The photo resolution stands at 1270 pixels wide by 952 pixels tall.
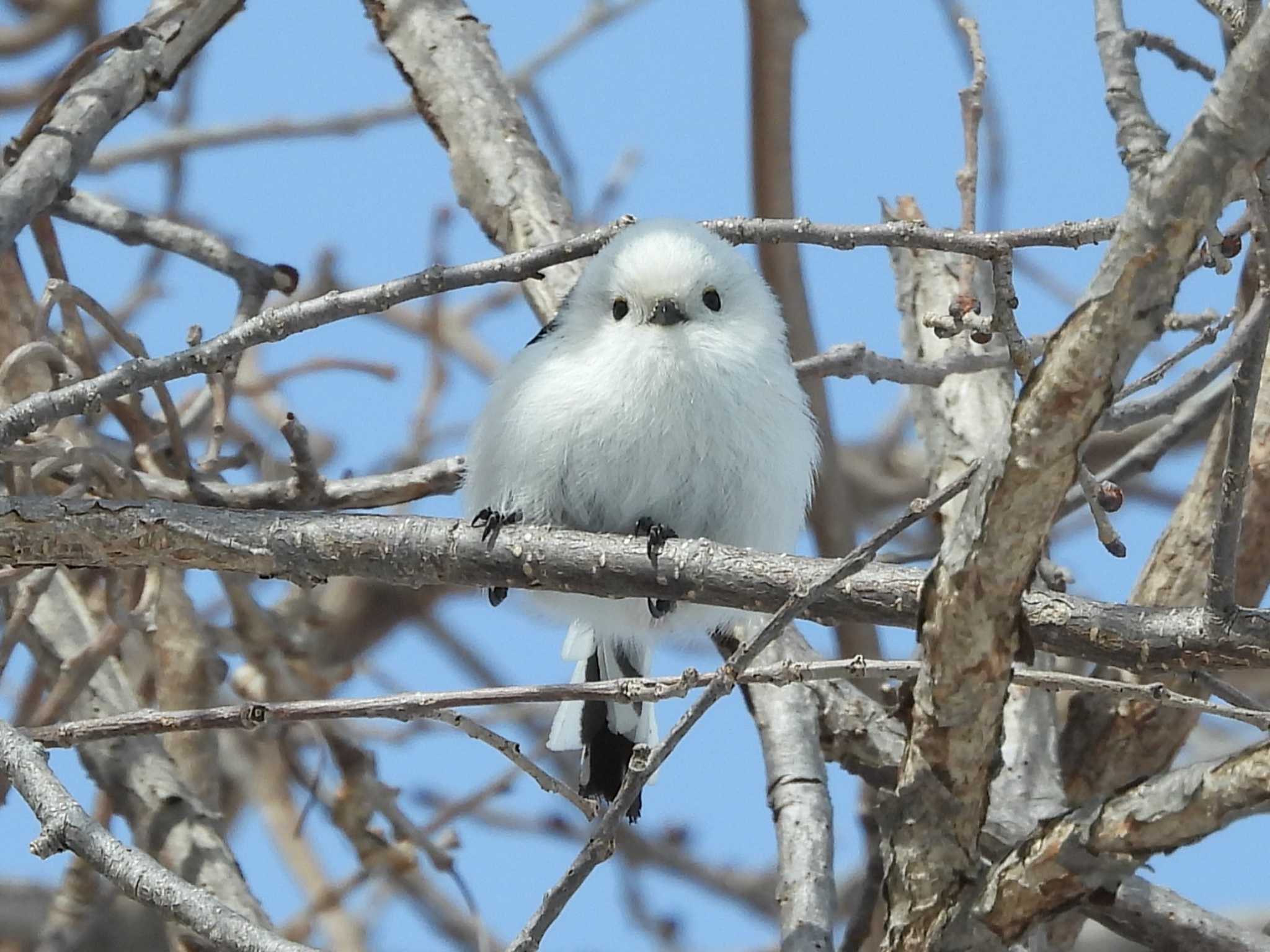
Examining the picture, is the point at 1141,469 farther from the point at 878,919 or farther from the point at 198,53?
the point at 198,53

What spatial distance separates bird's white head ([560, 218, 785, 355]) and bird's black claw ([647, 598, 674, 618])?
442 millimetres

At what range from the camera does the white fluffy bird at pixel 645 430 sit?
9.02ft

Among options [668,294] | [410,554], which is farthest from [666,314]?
[410,554]

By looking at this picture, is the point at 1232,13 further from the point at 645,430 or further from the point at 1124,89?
the point at 645,430

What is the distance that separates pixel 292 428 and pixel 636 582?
75 cm

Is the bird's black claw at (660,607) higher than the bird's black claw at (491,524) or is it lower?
higher

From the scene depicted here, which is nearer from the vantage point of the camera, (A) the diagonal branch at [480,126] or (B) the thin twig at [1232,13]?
(B) the thin twig at [1232,13]

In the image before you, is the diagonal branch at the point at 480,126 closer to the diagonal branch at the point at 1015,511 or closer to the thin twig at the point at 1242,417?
the diagonal branch at the point at 1015,511

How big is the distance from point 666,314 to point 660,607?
515 millimetres

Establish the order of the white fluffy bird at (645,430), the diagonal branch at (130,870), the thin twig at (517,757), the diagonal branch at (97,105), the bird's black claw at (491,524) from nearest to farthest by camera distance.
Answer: the diagonal branch at (130,870), the thin twig at (517,757), the bird's black claw at (491,524), the white fluffy bird at (645,430), the diagonal branch at (97,105)

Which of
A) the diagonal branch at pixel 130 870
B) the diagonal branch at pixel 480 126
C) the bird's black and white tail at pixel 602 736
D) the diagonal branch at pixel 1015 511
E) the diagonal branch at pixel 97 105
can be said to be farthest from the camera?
the diagonal branch at pixel 480 126

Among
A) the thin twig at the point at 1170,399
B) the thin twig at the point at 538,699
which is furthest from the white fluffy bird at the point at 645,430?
the thin twig at the point at 538,699

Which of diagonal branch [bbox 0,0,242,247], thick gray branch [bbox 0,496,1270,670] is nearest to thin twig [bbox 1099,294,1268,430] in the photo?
thick gray branch [bbox 0,496,1270,670]

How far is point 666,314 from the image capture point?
9.48 feet
